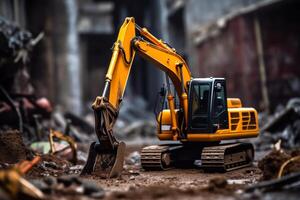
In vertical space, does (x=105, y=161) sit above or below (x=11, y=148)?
below

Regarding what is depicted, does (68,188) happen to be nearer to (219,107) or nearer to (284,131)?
(219,107)

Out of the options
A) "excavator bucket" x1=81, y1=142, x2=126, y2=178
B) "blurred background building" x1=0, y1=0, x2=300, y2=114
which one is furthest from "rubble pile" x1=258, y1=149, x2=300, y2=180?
"blurred background building" x1=0, y1=0, x2=300, y2=114

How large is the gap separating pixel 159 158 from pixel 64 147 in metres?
2.91

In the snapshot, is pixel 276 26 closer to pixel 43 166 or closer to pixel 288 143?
pixel 288 143

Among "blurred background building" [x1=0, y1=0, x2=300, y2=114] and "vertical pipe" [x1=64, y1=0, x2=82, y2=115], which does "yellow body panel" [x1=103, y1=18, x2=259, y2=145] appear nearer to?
"blurred background building" [x1=0, y1=0, x2=300, y2=114]

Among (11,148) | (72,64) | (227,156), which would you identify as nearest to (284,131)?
(227,156)

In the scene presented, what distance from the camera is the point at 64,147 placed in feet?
35.1

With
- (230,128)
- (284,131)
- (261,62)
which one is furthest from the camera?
(261,62)

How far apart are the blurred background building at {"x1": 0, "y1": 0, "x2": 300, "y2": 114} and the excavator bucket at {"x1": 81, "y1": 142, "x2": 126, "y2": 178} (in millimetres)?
10256

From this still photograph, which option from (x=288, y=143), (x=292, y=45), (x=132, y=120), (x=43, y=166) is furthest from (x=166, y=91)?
Answer: (x=132, y=120)

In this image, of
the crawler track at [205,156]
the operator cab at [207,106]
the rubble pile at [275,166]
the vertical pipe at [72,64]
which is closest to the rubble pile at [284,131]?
the crawler track at [205,156]

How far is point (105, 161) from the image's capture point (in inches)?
307

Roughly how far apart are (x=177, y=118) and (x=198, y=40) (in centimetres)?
1384

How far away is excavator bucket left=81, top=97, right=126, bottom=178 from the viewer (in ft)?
24.6
